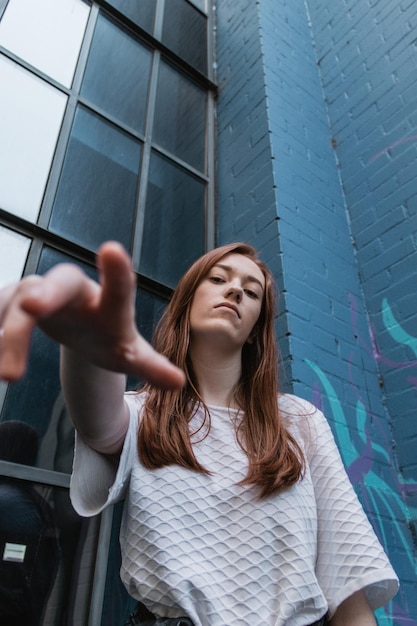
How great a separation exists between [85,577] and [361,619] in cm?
103

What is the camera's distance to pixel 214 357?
3.65 feet

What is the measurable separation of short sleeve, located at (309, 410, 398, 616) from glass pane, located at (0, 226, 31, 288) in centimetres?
142

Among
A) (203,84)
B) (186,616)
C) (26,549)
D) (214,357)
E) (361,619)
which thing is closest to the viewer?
(186,616)

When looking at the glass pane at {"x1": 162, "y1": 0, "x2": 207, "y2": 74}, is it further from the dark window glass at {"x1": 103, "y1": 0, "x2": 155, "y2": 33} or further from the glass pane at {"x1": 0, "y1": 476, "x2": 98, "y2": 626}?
the glass pane at {"x1": 0, "y1": 476, "x2": 98, "y2": 626}

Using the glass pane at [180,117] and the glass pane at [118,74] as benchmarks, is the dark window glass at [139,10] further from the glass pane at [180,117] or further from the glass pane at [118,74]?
the glass pane at [180,117]

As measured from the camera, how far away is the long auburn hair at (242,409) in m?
0.91

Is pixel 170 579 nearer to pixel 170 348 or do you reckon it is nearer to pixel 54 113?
pixel 170 348

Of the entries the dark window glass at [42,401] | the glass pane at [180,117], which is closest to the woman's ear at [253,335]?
the dark window glass at [42,401]

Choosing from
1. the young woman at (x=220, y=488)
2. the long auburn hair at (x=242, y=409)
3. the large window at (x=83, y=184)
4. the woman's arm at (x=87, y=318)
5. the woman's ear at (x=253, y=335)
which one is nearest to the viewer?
the woman's arm at (x=87, y=318)

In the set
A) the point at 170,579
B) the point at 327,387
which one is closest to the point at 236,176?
the point at 327,387

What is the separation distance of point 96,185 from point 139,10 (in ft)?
5.51

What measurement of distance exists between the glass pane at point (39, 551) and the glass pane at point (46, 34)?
196 cm

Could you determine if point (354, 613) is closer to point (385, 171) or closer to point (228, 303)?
point (228, 303)

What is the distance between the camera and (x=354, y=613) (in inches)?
34.2
